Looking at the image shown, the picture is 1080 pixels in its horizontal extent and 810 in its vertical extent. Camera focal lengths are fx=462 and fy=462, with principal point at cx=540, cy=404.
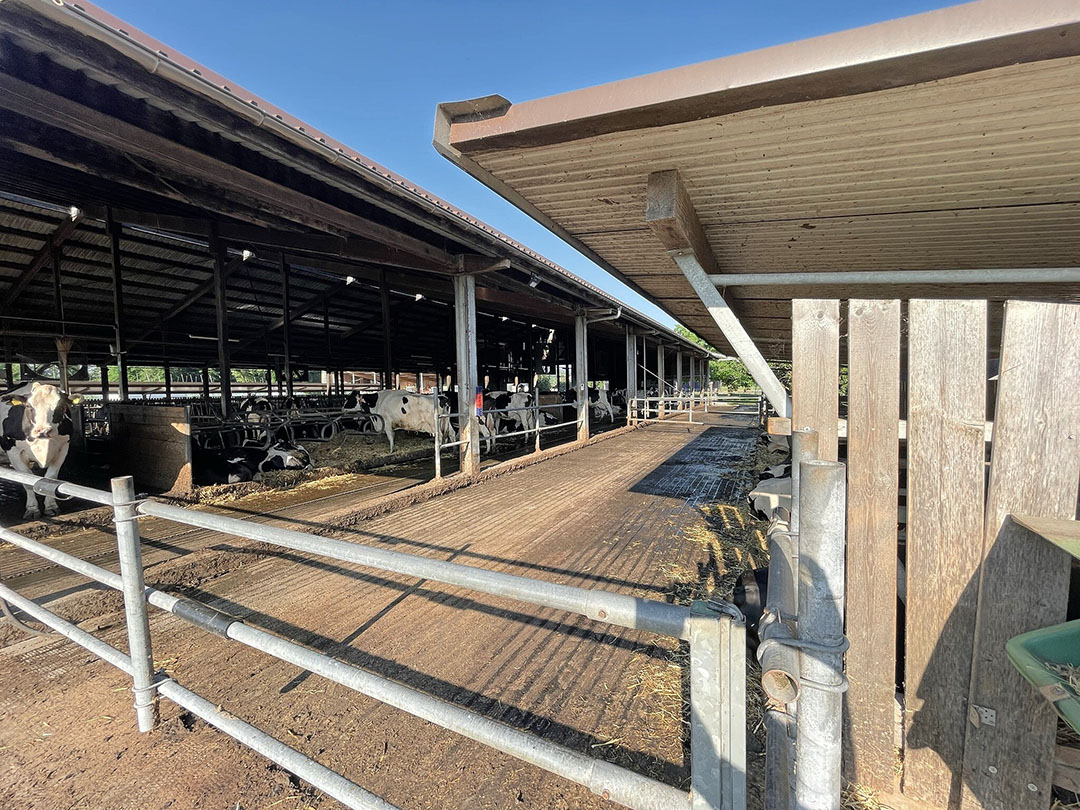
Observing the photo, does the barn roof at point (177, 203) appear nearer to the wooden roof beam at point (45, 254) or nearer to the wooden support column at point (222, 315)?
the wooden roof beam at point (45, 254)

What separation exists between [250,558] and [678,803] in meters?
4.11

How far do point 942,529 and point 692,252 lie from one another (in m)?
1.60

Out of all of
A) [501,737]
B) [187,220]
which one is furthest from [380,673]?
[187,220]

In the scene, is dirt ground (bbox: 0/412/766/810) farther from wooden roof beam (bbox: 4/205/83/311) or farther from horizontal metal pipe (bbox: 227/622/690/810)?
wooden roof beam (bbox: 4/205/83/311)

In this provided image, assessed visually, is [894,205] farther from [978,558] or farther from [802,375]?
[978,558]

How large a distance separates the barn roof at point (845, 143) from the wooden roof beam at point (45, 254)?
9.65 m

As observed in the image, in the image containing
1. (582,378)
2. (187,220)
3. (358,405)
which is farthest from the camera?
(358,405)

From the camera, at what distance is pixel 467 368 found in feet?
23.3

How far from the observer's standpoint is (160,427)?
21.8 ft

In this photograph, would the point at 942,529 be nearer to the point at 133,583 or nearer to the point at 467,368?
the point at 133,583

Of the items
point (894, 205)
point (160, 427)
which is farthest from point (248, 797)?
point (160, 427)

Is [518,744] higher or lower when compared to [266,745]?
higher

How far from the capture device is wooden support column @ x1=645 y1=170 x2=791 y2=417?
2.11 metres

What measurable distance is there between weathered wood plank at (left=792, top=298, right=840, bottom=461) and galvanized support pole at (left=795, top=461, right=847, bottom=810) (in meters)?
0.73
